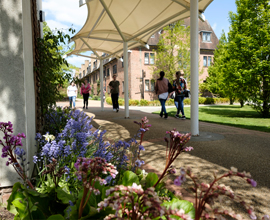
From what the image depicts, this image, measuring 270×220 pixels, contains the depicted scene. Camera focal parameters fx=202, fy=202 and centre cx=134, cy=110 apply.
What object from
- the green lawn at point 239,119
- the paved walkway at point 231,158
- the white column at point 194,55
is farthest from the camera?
the green lawn at point 239,119

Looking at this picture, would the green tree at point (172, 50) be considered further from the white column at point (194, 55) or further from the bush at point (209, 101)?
the white column at point (194, 55)

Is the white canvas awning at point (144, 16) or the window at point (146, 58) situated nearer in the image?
the white canvas awning at point (144, 16)

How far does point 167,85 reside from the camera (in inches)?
378

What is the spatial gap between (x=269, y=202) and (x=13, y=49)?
322cm

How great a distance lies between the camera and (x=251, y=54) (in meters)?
11.1

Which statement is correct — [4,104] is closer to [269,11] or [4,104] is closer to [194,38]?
[194,38]

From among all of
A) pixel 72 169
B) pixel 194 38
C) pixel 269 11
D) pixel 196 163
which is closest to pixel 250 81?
pixel 269 11

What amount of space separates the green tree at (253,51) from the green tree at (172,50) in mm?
13979

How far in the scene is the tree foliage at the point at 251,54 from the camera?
35.3 feet

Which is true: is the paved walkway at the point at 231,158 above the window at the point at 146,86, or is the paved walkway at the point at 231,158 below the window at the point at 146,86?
below

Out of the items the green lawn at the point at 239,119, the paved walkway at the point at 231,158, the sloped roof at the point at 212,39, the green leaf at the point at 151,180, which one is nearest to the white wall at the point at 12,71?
the green leaf at the point at 151,180

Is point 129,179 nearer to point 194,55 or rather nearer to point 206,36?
point 194,55

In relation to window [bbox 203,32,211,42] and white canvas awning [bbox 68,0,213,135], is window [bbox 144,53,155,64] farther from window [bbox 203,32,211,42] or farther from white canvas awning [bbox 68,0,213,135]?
white canvas awning [bbox 68,0,213,135]

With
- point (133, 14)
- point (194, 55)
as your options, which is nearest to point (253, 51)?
point (133, 14)
